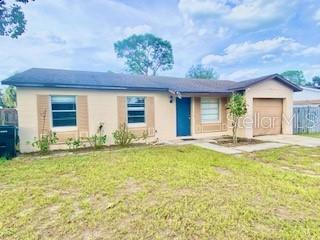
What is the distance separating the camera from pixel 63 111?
1025 cm

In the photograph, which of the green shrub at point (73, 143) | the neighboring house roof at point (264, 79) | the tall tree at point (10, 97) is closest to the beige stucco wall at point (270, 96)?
the neighboring house roof at point (264, 79)

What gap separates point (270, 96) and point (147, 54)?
29.9 meters

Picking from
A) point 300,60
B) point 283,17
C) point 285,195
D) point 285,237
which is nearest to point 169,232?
point 285,237

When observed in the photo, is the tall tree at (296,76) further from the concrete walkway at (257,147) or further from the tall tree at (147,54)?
the concrete walkway at (257,147)

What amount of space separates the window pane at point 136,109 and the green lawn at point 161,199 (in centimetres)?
447

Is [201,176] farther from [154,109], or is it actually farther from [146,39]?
[146,39]

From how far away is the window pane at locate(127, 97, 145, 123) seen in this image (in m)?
11.7

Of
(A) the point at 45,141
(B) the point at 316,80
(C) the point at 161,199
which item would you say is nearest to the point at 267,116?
(C) the point at 161,199

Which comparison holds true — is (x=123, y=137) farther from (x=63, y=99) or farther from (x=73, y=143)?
(x=63, y=99)

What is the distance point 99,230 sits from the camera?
10.8ft

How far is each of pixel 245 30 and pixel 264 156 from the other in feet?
57.7

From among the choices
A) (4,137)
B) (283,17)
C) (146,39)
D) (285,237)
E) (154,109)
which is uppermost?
(146,39)

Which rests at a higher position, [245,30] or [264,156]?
[245,30]

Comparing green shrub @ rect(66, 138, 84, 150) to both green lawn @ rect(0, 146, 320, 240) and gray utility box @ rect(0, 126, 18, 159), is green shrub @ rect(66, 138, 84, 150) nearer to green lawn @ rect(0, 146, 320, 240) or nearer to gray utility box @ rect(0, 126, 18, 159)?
gray utility box @ rect(0, 126, 18, 159)
